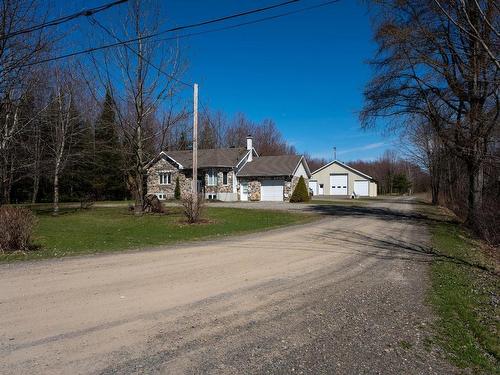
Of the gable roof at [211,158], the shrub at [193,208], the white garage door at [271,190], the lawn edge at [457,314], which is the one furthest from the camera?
the white garage door at [271,190]

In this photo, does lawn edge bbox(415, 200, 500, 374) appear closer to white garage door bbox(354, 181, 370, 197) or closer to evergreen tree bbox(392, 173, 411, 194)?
white garage door bbox(354, 181, 370, 197)

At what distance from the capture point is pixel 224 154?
4238 centimetres

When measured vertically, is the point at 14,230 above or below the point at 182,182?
below

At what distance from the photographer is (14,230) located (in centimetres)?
1068

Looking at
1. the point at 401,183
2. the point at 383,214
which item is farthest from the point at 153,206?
the point at 401,183

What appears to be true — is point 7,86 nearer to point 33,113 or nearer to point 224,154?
point 33,113

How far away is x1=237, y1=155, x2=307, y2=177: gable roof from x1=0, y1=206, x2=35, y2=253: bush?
2988cm

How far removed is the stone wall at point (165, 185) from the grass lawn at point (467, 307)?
31487 mm

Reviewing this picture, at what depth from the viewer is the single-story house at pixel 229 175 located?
131 ft

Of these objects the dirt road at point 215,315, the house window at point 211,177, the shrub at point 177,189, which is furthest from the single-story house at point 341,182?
the dirt road at point 215,315

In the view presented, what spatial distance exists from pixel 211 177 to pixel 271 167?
597cm

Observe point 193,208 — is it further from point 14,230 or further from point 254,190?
point 254,190

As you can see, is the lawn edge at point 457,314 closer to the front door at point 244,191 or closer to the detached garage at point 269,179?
the detached garage at point 269,179

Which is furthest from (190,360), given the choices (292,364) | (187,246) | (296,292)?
(187,246)
